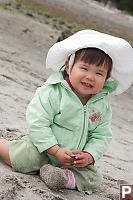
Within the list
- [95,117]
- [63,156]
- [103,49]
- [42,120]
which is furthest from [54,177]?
[103,49]

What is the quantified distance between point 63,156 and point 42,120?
0.77ft

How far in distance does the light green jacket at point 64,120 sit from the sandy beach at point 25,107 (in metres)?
0.25

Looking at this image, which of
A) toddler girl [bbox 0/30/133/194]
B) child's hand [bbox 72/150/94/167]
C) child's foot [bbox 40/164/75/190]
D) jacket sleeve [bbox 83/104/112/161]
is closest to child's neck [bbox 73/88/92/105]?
toddler girl [bbox 0/30/133/194]

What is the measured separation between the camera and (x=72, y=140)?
222cm

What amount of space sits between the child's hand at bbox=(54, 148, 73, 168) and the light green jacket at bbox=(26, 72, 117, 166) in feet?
0.21

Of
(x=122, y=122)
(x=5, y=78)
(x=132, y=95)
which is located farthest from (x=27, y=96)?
(x=132, y=95)

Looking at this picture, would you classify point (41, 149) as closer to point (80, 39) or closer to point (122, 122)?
point (80, 39)

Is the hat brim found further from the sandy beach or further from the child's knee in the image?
the sandy beach

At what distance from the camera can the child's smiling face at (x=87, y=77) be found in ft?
7.05

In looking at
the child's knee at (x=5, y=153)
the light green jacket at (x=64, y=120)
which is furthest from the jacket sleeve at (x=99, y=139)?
the child's knee at (x=5, y=153)

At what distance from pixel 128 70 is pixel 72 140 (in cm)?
55

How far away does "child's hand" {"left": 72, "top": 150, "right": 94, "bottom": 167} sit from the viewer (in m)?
2.11

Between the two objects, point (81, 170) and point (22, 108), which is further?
point (22, 108)

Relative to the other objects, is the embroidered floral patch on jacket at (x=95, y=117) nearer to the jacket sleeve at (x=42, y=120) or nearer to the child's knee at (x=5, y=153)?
the jacket sleeve at (x=42, y=120)
